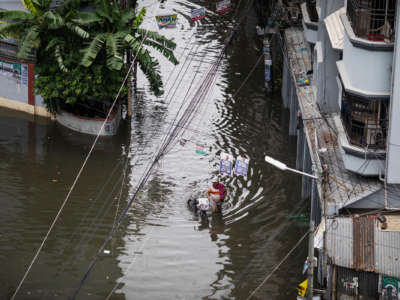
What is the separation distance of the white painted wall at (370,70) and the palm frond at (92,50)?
41.0 feet

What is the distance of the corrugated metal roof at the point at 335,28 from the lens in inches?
1120

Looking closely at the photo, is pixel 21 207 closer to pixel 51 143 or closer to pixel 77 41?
pixel 51 143

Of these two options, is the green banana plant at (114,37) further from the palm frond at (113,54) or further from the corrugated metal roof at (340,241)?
the corrugated metal roof at (340,241)

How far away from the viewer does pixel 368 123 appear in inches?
994

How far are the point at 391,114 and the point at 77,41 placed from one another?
16.1m

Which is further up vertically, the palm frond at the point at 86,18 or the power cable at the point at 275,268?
the palm frond at the point at 86,18

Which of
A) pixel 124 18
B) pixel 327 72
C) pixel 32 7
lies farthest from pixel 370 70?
pixel 32 7

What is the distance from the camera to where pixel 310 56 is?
38.6 metres

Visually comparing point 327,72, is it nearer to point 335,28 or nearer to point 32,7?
point 335,28

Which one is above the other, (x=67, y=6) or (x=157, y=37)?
(x=67, y=6)

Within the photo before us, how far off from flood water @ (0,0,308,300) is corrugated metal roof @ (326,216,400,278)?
Result: 3.40 metres

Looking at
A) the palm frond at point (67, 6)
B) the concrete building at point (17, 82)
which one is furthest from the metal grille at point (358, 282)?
the concrete building at point (17, 82)

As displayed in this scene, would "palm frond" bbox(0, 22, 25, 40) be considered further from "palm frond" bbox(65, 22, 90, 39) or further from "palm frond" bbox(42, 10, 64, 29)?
"palm frond" bbox(65, 22, 90, 39)

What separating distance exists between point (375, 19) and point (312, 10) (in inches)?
471
